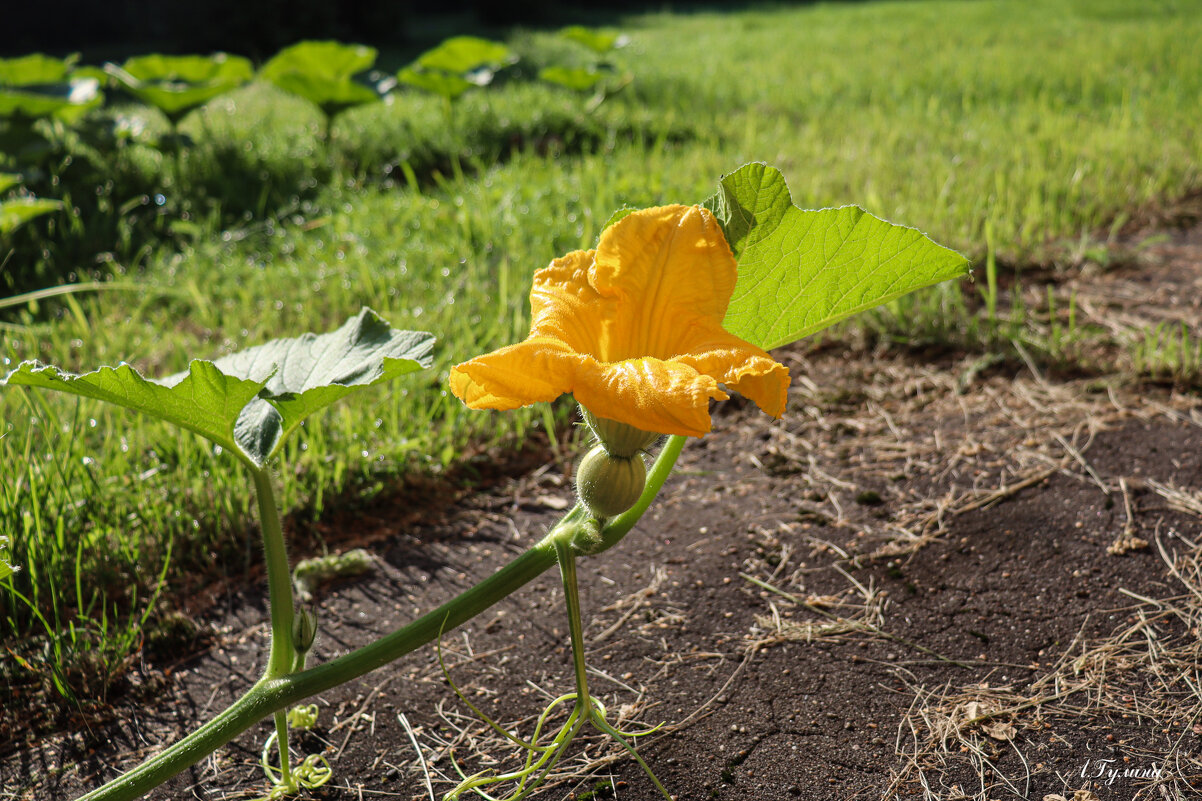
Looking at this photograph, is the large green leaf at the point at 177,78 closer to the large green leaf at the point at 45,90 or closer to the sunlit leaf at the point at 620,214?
the large green leaf at the point at 45,90

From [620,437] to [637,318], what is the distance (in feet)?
0.51

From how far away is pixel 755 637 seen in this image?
152 centimetres

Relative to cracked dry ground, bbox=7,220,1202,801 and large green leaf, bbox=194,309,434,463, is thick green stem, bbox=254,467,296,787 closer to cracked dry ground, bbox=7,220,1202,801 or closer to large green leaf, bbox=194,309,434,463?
large green leaf, bbox=194,309,434,463

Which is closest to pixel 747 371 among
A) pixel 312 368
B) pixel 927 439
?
pixel 312 368

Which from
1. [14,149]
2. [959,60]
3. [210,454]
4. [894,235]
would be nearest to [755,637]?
[894,235]

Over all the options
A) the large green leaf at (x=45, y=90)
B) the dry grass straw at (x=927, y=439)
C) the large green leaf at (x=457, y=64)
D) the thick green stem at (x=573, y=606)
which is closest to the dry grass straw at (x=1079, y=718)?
the dry grass straw at (x=927, y=439)

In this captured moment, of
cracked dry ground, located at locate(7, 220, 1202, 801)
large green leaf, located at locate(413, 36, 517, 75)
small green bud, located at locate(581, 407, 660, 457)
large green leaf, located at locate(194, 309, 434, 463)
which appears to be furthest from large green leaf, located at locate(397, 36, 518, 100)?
small green bud, located at locate(581, 407, 660, 457)

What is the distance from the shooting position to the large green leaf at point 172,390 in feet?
3.22

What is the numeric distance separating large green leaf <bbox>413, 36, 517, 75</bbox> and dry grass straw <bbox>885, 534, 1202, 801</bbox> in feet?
12.5

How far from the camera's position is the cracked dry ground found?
129 cm

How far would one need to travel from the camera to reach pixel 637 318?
1.06 meters

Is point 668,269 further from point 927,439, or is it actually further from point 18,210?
point 18,210

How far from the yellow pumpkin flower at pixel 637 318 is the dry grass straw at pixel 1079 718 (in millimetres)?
677

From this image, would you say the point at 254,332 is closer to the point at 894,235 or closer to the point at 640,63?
the point at 894,235
